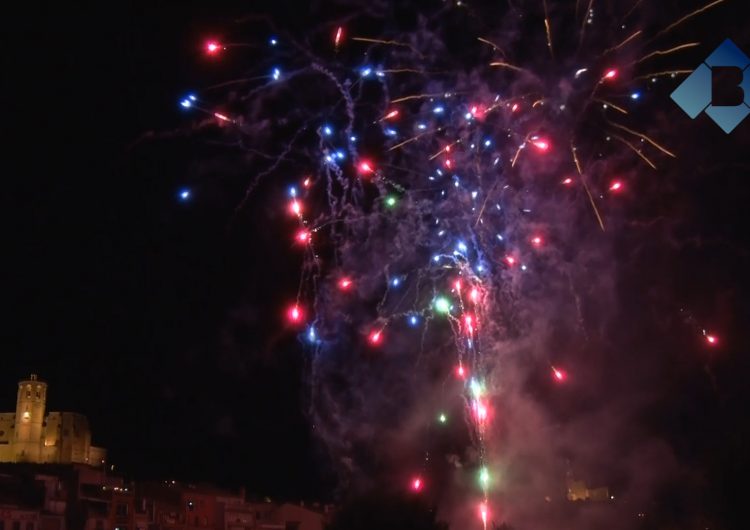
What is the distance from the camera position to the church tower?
165 ft

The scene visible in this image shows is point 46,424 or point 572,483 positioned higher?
point 46,424

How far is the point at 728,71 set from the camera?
52.6 feet

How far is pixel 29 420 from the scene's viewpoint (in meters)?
50.8

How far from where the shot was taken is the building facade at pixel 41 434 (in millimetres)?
50469

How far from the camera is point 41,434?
168ft

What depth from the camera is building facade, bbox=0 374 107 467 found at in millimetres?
50469

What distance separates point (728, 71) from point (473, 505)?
24.0 meters

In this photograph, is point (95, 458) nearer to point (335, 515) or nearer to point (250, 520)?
point (250, 520)

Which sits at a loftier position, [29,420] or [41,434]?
[29,420]

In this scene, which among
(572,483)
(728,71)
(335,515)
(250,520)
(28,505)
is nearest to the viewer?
(728,71)

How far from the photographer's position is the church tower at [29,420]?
50.3 meters

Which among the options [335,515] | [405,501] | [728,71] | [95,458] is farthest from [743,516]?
[95,458]

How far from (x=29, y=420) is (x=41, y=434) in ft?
3.69

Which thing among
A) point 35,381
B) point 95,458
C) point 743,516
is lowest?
point 743,516
